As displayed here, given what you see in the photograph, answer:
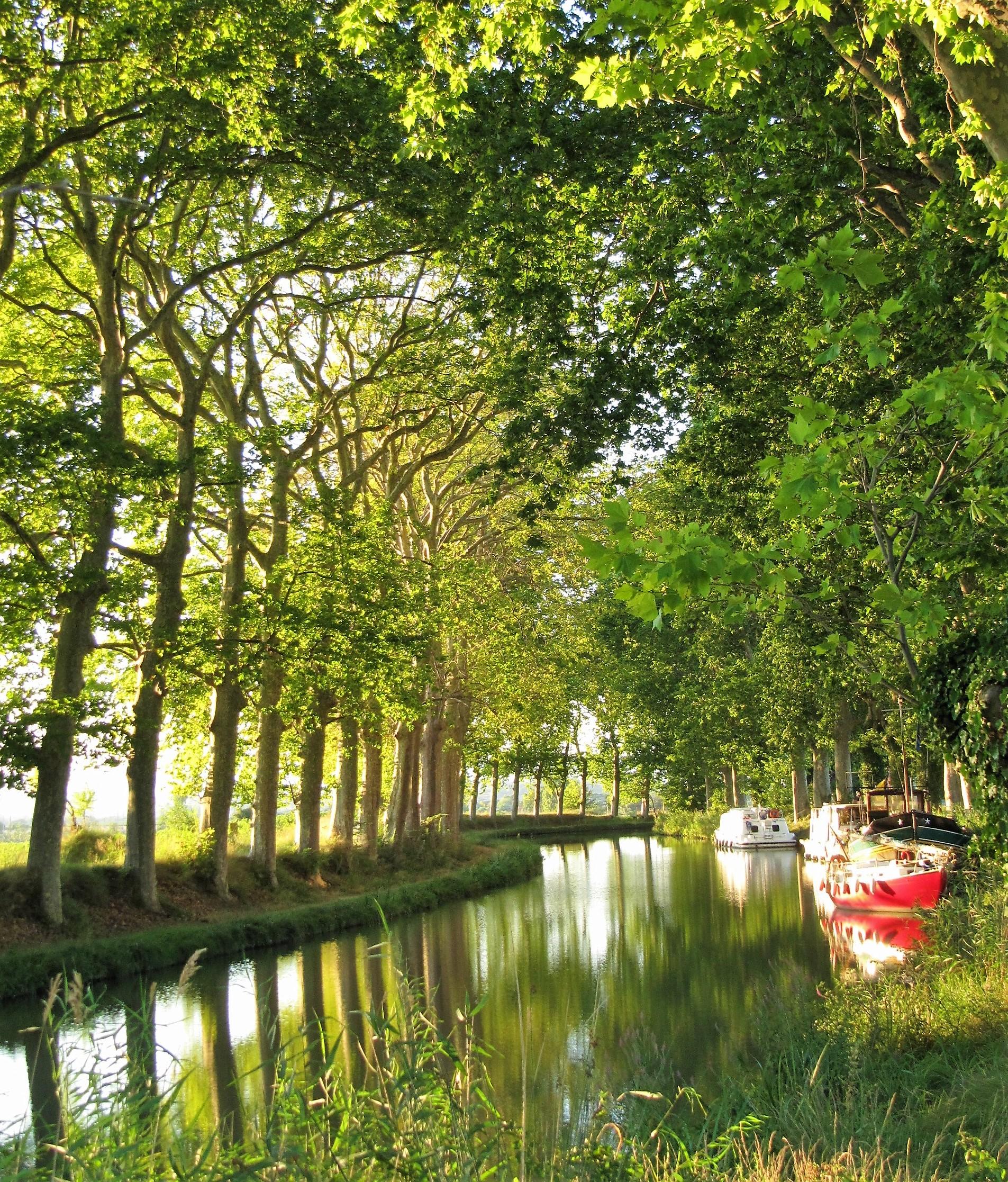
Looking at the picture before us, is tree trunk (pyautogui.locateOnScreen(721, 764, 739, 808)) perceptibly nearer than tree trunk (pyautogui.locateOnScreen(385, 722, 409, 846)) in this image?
No

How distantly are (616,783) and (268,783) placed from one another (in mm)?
51325

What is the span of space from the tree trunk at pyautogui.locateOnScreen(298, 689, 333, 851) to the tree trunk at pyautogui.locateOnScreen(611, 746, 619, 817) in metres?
45.8

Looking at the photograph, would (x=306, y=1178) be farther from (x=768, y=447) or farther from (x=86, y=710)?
(x=86, y=710)

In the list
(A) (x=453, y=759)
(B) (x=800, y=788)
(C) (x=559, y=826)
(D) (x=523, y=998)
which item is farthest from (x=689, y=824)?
(D) (x=523, y=998)

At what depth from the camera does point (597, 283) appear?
1241 cm

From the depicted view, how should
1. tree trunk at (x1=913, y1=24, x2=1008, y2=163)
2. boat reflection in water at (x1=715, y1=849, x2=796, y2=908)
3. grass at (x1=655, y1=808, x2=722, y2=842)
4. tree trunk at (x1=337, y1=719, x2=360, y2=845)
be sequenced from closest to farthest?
tree trunk at (x1=913, y1=24, x2=1008, y2=163) → boat reflection in water at (x1=715, y1=849, x2=796, y2=908) → tree trunk at (x1=337, y1=719, x2=360, y2=845) → grass at (x1=655, y1=808, x2=722, y2=842)

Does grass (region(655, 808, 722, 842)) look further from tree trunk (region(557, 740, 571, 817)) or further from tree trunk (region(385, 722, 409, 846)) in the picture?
tree trunk (region(385, 722, 409, 846))

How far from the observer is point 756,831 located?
47688 mm

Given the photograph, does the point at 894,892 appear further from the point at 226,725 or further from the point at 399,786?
the point at 399,786

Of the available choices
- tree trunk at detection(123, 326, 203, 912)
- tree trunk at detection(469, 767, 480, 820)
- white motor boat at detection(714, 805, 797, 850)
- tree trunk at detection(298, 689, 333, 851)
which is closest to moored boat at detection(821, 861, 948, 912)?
tree trunk at detection(298, 689, 333, 851)

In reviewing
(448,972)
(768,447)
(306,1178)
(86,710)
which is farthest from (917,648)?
(306,1178)

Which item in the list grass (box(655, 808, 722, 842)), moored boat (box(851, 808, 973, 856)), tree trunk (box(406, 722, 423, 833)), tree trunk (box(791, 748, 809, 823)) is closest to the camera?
moored boat (box(851, 808, 973, 856))

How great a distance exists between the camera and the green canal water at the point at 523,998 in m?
7.62

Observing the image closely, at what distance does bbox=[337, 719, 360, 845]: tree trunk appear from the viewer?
3108cm
